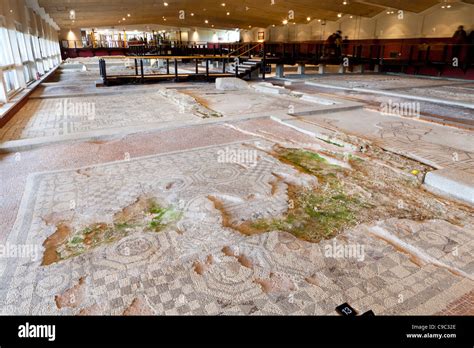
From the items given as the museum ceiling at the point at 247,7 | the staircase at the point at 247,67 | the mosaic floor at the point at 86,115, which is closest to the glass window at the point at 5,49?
the mosaic floor at the point at 86,115

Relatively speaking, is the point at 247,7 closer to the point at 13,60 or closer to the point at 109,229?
the point at 13,60

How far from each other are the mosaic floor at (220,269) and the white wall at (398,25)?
19739mm

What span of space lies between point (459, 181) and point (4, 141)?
714 cm

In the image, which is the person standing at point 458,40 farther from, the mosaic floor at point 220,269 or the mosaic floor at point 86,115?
the mosaic floor at point 220,269

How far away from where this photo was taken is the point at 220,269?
2.68 m

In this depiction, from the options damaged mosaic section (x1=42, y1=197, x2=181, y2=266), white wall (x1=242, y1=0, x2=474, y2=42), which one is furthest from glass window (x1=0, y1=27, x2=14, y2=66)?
white wall (x1=242, y1=0, x2=474, y2=42)

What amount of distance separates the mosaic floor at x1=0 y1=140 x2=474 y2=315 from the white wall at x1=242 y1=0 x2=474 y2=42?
19.7m

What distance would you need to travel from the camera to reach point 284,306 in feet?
7.58

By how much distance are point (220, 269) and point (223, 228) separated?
2.07 feet

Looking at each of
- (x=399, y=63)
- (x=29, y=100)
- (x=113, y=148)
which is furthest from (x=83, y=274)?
(x=399, y=63)

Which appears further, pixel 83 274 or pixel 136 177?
pixel 136 177

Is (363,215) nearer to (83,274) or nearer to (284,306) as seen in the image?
(284,306)
